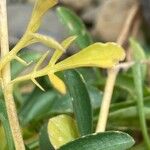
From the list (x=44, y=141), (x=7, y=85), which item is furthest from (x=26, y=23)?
(x=7, y=85)

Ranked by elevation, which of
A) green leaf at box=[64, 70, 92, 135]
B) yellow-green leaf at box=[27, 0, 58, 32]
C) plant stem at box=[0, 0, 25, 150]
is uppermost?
yellow-green leaf at box=[27, 0, 58, 32]

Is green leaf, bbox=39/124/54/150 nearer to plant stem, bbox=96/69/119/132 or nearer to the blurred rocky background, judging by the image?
plant stem, bbox=96/69/119/132

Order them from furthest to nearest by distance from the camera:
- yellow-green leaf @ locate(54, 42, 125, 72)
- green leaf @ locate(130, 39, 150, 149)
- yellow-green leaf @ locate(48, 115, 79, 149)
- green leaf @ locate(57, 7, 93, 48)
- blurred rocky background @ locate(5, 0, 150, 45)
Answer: blurred rocky background @ locate(5, 0, 150, 45), green leaf @ locate(57, 7, 93, 48), green leaf @ locate(130, 39, 150, 149), yellow-green leaf @ locate(48, 115, 79, 149), yellow-green leaf @ locate(54, 42, 125, 72)

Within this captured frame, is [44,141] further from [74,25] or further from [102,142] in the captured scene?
[74,25]

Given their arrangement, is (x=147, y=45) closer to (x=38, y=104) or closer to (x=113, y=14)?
(x=113, y=14)

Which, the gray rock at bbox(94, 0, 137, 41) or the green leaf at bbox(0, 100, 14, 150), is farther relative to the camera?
the gray rock at bbox(94, 0, 137, 41)

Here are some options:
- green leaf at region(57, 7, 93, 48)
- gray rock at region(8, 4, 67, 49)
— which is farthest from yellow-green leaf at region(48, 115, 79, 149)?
gray rock at region(8, 4, 67, 49)

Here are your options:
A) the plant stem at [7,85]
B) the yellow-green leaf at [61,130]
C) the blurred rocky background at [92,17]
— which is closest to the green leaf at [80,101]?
the yellow-green leaf at [61,130]
